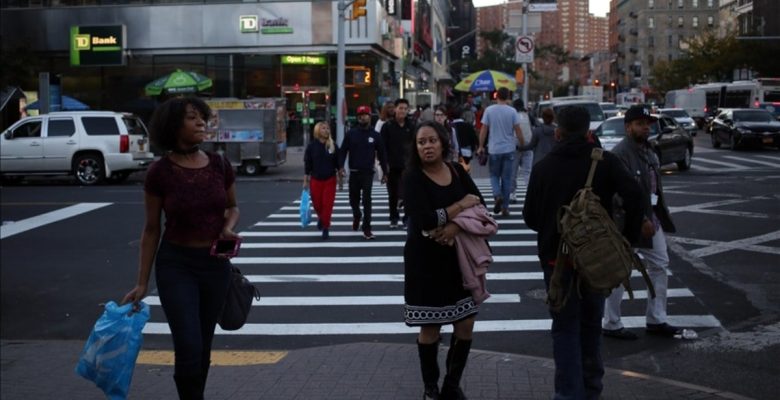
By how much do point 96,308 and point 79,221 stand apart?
291 inches

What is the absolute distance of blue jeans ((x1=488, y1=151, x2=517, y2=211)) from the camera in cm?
1565

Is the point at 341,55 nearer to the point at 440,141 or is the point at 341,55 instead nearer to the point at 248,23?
the point at 248,23

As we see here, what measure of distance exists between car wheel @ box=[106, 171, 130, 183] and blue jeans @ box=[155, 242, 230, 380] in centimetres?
2079

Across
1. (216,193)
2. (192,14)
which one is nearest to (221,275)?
(216,193)

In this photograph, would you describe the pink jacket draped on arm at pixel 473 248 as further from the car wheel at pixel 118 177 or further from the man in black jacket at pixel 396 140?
the car wheel at pixel 118 177

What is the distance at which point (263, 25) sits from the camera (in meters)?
37.8

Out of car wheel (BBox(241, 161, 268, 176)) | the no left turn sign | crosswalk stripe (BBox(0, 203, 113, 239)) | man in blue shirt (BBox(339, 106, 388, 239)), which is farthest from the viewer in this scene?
the no left turn sign

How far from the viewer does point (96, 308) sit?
10133mm

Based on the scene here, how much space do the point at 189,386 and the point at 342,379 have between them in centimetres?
172

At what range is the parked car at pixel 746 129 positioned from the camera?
28797 mm

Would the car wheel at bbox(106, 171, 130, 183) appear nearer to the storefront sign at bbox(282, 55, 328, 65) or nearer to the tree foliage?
the storefront sign at bbox(282, 55, 328, 65)

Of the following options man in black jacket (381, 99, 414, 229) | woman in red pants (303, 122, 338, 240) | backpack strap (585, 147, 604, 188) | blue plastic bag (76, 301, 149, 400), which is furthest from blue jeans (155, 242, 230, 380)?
man in black jacket (381, 99, 414, 229)

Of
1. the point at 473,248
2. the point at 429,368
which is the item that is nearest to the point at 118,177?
the point at 429,368

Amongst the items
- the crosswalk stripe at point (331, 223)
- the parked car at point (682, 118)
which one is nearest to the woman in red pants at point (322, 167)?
the crosswalk stripe at point (331, 223)
